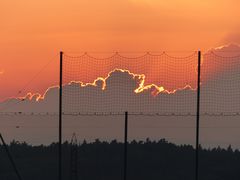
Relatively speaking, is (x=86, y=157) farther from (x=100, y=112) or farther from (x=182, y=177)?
(x=100, y=112)

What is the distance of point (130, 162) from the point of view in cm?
7138

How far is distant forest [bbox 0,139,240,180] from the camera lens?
212 feet

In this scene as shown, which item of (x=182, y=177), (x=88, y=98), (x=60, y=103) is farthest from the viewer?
(x=182, y=177)

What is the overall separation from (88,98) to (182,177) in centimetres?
2736

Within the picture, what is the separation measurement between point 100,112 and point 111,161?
115 ft

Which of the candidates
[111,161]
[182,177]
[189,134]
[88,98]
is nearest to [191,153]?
[182,177]

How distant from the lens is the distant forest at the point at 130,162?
64562mm

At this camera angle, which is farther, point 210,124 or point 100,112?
point 210,124

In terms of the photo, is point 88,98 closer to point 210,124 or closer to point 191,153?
point 210,124

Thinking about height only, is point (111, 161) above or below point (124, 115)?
below

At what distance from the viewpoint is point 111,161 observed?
7075cm

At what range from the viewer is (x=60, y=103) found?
113 feet

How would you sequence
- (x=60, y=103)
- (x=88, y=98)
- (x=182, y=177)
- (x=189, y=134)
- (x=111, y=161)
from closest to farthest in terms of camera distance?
(x=60, y=103) → (x=88, y=98) → (x=189, y=134) → (x=182, y=177) → (x=111, y=161)

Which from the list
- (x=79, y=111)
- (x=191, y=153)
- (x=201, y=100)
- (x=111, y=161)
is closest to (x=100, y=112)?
(x=79, y=111)
